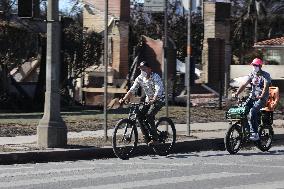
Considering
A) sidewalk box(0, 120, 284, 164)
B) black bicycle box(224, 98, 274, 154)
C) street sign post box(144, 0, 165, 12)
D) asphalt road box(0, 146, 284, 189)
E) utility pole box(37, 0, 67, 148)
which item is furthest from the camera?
street sign post box(144, 0, 165, 12)

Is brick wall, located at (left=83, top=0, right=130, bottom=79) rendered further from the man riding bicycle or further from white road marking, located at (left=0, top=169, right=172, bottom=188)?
white road marking, located at (left=0, top=169, right=172, bottom=188)

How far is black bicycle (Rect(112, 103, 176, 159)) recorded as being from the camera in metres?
13.9

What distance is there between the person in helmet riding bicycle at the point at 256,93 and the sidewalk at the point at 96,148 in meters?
1.80

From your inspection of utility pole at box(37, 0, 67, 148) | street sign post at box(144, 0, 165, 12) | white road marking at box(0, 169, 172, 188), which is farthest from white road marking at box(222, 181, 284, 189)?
street sign post at box(144, 0, 165, 12)

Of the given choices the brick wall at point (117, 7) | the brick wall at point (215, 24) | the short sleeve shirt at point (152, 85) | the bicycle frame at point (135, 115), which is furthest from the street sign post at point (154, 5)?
the brick wall at point (215, 24)

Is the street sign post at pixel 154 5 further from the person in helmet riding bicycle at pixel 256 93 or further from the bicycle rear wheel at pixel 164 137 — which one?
the bicycle rear wheel at pixel 164 137

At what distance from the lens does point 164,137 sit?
1469 centimetres

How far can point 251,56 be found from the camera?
4325 centimetres

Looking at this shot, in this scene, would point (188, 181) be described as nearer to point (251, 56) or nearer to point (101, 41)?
point (101, 41)

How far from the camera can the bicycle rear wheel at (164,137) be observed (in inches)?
578

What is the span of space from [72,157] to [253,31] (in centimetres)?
5275

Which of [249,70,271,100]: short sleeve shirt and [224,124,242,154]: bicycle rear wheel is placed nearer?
[224,124,242,154]: bicycle rear wheel

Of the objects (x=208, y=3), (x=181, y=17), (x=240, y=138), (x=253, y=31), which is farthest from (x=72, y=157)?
(x=253, y=31)

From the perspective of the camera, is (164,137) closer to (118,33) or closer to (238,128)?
(238,128)
